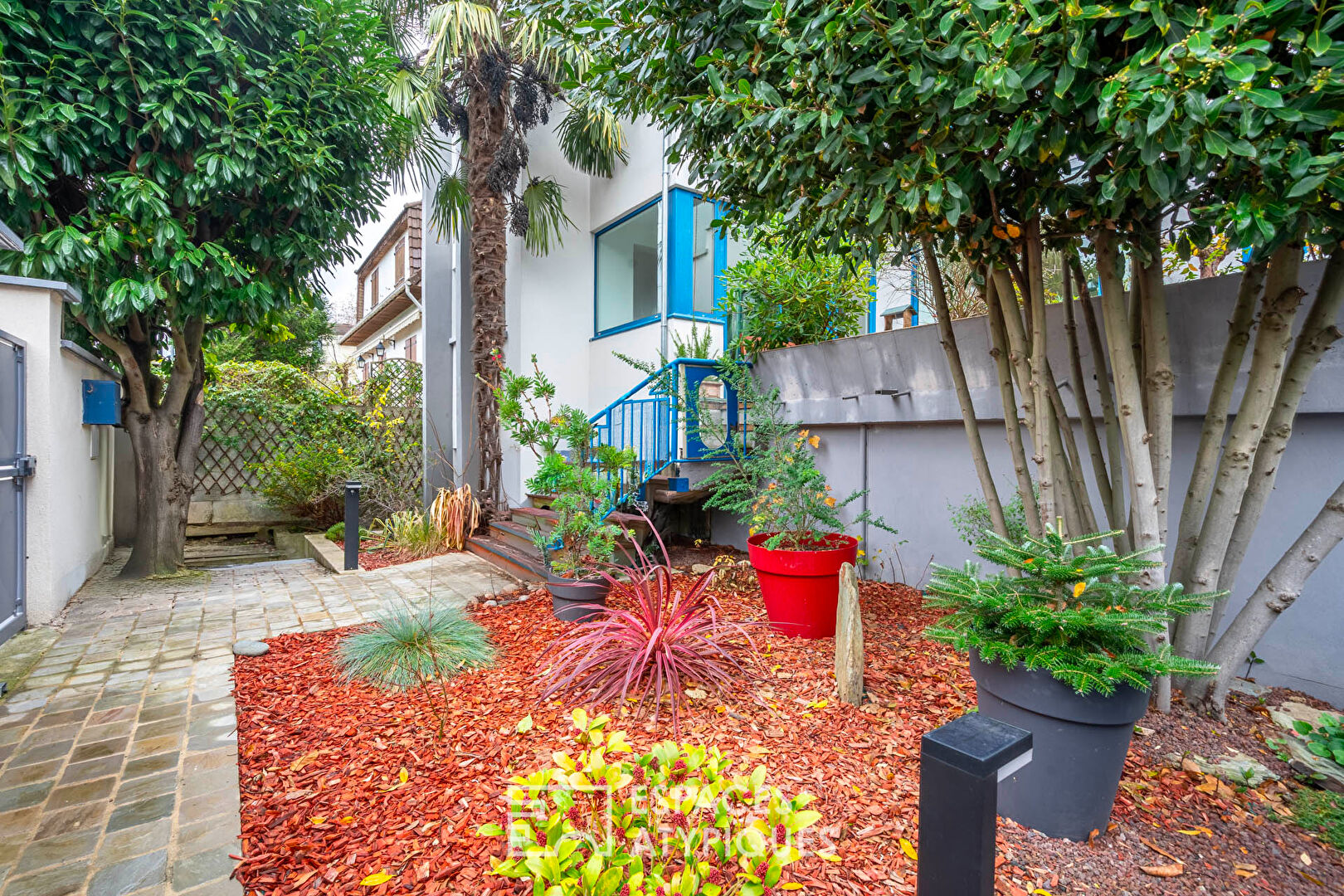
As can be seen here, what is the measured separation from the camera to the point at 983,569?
12.6 ft

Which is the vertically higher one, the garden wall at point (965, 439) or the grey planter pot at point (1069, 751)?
the garden wall at point (965, 439)

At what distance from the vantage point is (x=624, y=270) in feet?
25.1

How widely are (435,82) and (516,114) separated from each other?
822 mm

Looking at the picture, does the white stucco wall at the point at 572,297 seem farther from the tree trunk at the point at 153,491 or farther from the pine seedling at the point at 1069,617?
the pine seedling at the point at 1069,617

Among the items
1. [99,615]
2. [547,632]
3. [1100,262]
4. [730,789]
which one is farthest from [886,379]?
[99,615]

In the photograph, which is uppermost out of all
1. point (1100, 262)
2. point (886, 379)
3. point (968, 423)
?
point (1100, 262)

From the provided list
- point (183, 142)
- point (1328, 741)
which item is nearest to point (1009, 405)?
point (1328, 741)

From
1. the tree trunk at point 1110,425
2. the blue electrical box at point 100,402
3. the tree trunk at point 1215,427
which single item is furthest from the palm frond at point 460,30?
the tree trunk at point 1215,427

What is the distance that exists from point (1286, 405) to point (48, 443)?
6.63m

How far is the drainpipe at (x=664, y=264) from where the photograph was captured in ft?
19.5

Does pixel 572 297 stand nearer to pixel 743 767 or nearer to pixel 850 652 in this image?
pixel 850 652

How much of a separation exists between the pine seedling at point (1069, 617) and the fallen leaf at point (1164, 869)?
478 mm

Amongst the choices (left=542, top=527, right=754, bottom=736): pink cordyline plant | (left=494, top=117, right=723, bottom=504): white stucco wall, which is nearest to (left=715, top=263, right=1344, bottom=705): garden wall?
(left=542, top=527, right=754, bottom=736): pink cordyline plant

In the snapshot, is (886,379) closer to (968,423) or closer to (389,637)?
(968,423)
